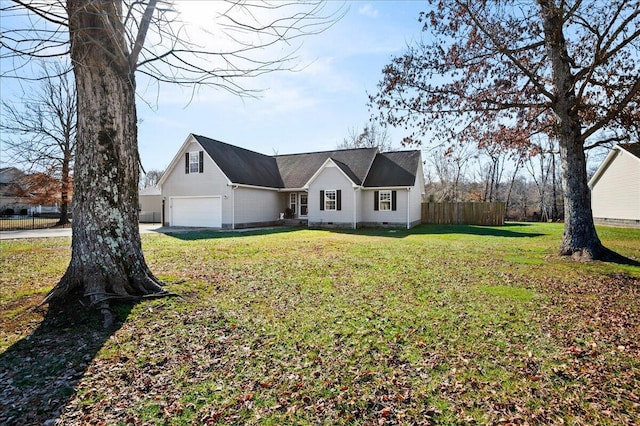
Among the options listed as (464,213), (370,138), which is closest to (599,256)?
(464,213)

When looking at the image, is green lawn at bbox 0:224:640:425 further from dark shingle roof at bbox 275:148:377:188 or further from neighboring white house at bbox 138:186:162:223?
neighboring white house at bbox 138:186:162:223

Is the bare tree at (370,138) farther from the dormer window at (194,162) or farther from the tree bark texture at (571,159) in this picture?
the tree bark texture at (571,159)

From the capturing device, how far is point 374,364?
360 centimetres

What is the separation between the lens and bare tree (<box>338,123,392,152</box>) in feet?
123

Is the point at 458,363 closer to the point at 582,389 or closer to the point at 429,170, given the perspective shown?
the point at 582,389

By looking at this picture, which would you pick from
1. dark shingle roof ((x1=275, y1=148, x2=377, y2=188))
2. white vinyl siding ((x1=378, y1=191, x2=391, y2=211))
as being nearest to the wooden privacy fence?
white vinyl siding ((x1=378, y1=191, x2=391, y2=211))

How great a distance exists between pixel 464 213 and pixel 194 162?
18794 mm

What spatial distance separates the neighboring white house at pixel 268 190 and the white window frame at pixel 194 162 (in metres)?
0.06

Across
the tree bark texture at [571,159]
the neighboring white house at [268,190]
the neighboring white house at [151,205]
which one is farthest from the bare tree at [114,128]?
the neighboring white house at [151,205]

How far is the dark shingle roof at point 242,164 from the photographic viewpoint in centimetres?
2039

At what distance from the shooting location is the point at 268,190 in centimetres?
2308

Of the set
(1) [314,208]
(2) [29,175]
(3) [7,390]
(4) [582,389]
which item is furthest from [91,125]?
(2) [29,175]

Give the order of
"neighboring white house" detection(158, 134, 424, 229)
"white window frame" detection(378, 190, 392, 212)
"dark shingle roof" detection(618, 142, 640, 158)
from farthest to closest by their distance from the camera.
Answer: "white window frame" detection(378, 190, 392, 212) → "neighboring white house" detection(158, 134, 424, 229) → "dark shingle roof" detection(618, 142, 640, 158)

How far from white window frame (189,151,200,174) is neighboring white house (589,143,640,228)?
916 inches
